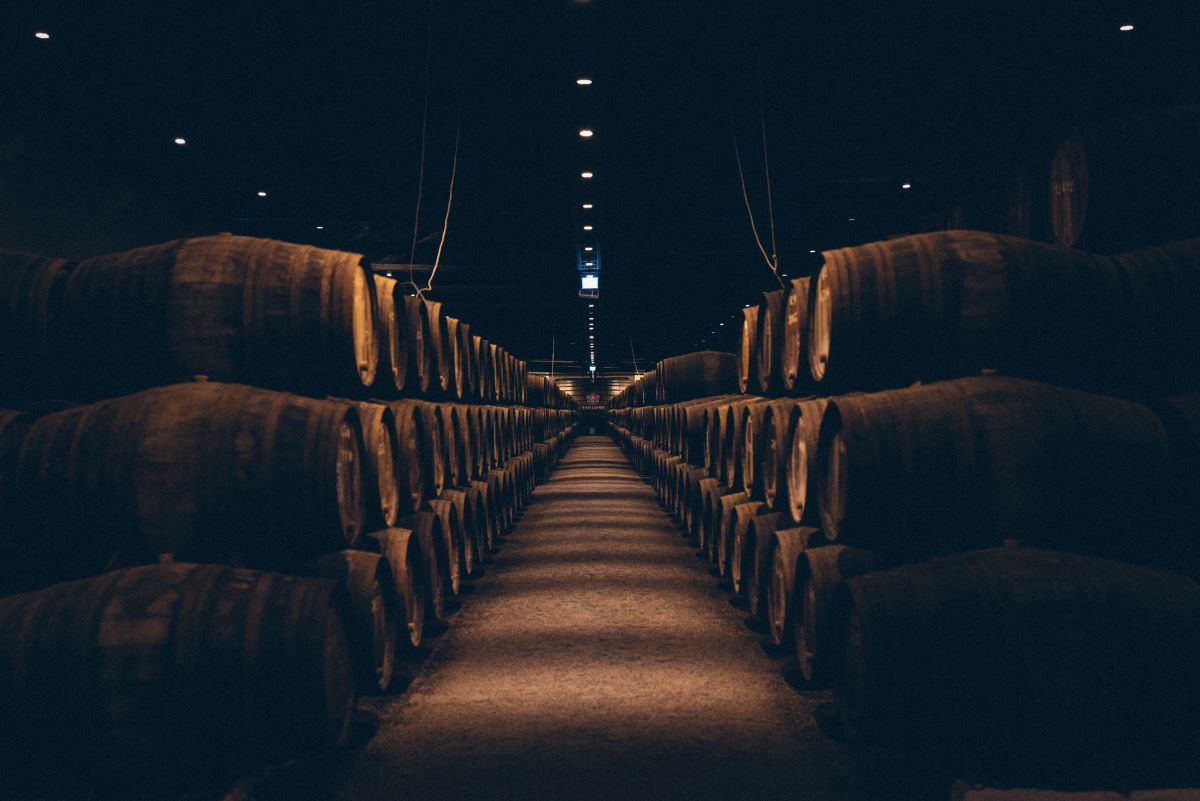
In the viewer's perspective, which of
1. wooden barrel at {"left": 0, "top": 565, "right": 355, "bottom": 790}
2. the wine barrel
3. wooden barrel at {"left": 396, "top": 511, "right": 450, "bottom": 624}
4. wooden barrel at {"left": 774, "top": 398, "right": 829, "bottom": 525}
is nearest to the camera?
wooden barrel at {"left": 0, "top": 565, "right": 355, "bottom": 790}

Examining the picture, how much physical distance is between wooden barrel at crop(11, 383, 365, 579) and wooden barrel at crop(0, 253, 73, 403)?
1.65ft

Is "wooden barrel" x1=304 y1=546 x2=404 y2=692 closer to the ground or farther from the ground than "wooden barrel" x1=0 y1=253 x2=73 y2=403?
closer to the ground

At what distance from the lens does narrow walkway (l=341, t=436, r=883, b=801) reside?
3.34 metres

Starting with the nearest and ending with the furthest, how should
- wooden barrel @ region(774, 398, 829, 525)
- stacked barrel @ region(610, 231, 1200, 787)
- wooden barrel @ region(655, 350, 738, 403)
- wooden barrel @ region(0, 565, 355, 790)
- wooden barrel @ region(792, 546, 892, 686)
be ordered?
wooden barrel @ region(0, 565, 355, 790) → stacked barrel @ region(610, 231, 1200, 787) → wooden barrel @ region(792, 546, 892, 686) → wooden barrel @ region(774, 398, 829, 525) → wooden barrel @ region(655, 350, 738, 403)

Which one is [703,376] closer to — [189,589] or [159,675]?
[189,589]

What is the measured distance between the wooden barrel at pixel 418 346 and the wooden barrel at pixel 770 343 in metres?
2.47

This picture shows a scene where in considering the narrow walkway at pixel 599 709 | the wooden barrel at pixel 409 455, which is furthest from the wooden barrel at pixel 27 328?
the narrow walkway at pixel 599 709

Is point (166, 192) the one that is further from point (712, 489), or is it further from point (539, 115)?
point (712, 489)

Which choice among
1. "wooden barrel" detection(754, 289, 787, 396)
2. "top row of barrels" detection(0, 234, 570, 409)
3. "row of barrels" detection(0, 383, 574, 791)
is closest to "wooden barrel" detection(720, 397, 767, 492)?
"wooden barrel" detection(754, 289, 787, 396)

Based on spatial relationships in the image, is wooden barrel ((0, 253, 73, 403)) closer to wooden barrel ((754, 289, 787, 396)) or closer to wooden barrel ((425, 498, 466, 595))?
wooden barrel ((425, 498, 466, 595))

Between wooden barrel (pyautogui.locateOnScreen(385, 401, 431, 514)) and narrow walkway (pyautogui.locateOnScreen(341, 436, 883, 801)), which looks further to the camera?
wooden barrel (pyautogui.locateOnScreen(385, 401, 431, 514))

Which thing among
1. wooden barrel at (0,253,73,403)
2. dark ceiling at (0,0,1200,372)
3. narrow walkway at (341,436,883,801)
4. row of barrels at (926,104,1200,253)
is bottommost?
narrow walkway at (341,436,883,801)

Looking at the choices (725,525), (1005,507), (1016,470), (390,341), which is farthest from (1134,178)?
(390,341)

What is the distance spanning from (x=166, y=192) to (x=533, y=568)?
7392 millimetres
